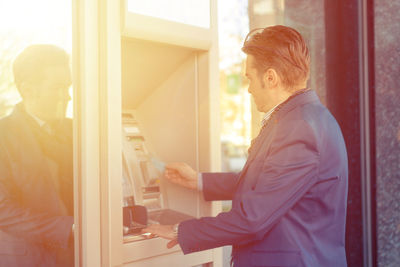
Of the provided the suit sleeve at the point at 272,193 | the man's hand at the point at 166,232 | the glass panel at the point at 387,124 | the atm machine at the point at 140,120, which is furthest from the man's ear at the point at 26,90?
the glass panel at the point at 387,124

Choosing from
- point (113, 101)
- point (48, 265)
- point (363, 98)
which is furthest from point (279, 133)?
point (363, 98)

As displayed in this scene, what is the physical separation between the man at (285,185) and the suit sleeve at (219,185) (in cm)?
40

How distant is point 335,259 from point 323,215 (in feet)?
0.68

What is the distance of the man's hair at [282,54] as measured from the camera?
5.91ft

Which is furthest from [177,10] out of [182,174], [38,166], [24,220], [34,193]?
[24,220]

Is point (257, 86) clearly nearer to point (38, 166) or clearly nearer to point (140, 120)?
point (140, 120)

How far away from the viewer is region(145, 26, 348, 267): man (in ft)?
5.22

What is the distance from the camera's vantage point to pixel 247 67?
1.93m

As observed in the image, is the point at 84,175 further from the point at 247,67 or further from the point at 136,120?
the point at 247,67

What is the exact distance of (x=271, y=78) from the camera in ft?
6.01

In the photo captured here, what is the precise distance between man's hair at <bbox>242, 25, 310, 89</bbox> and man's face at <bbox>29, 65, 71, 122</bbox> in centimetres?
83

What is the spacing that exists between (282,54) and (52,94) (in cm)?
101

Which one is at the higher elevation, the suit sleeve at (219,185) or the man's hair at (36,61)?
the man's hair at (36,61)

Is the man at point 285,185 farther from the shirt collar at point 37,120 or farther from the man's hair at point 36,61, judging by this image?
the man's hair at point 36,61
